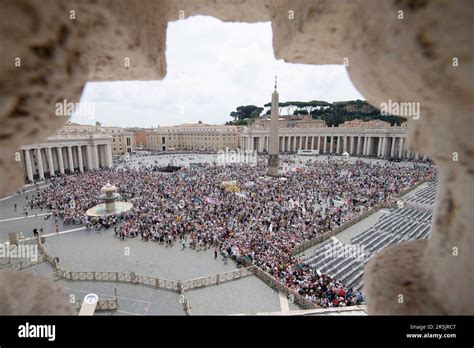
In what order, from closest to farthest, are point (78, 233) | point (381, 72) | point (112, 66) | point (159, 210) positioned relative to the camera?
point (381, 72), point (112, 66), point (78, 233), point (159, 210)

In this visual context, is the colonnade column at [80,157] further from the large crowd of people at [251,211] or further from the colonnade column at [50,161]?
the large crowd of people at [251,211]

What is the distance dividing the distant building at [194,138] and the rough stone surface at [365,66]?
84.2 m

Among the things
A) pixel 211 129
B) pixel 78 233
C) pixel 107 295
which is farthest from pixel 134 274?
pixel 211 129

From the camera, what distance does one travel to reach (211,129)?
87438 millimetres

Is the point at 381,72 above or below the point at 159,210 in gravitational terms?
above

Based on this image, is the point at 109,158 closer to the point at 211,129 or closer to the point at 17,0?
the point at 211,129

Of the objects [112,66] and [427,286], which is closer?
[427,286]

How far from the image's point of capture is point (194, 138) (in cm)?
9138

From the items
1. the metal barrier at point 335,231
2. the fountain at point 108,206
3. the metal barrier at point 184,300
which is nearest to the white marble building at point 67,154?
the fountain at point 108,206

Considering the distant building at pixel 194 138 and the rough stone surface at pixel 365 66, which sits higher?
the rough stone surface at pixel 365 66

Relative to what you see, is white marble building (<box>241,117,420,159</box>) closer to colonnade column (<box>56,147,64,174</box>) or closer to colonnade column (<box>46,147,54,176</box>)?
colonnade column (<box>56,147,64,174</box>)

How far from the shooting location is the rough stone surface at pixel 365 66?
0.91 m
